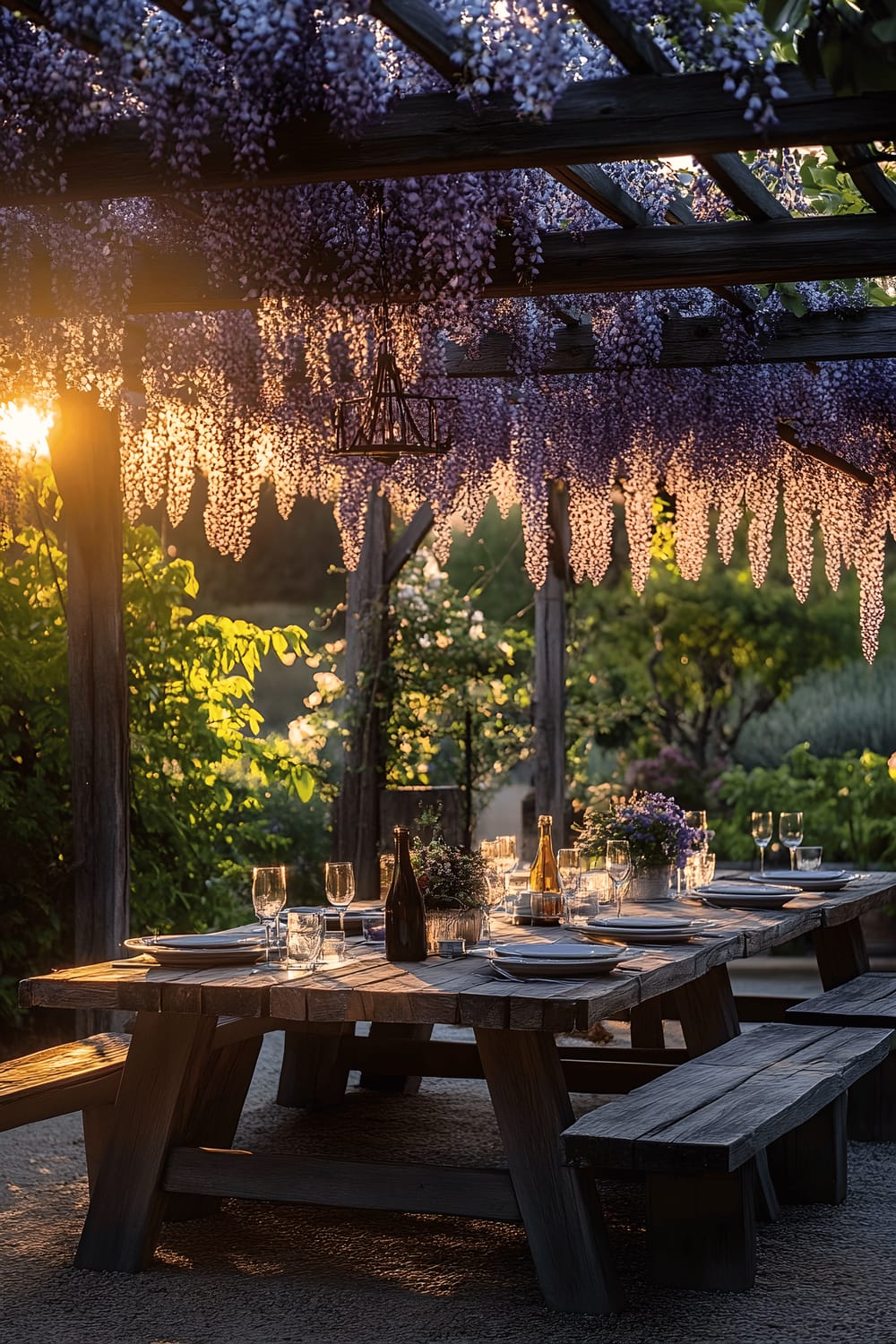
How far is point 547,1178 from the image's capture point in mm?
3119

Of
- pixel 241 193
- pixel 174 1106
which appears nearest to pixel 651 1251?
pixel 174 1106

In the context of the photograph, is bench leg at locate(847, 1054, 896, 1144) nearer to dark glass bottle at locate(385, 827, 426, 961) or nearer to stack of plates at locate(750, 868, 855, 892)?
stack of plates at locate(750, 868, 855, 892)

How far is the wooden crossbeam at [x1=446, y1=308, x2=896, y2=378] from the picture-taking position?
465 centimetres

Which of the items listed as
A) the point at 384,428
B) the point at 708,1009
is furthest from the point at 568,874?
the point at 384,428

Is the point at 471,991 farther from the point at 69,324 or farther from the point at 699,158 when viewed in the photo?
the point at 69,324

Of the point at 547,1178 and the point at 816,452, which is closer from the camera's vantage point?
the point at 547,1178

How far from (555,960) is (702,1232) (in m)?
0.60

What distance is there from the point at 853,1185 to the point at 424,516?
3.73 metres

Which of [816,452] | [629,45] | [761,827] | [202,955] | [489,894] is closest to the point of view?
[629,45]

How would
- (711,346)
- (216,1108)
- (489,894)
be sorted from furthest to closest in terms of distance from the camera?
(711,346) → (216,1108) → (489,894)

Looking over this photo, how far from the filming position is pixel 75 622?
15.5 ft

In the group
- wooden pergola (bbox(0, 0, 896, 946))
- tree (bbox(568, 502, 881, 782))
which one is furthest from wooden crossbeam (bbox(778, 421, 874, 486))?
tree (bbox(568, 502, 881, 782))

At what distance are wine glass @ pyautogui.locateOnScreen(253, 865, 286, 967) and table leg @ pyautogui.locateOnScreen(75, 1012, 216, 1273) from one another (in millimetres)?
257

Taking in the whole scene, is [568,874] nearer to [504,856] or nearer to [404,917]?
[504,856]
